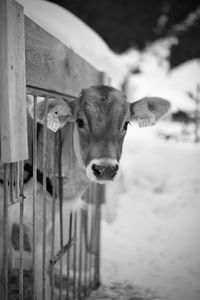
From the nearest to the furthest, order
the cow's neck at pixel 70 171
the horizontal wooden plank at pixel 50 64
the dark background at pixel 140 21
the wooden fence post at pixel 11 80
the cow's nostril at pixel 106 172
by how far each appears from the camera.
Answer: the wooden fence post at pixel 11 80, the horizontal wooden plank at pixel 50 64, the cow's nostril at pixel 106 172, the cow's neck at pixel 70 171, the dark background at pixel 140 21

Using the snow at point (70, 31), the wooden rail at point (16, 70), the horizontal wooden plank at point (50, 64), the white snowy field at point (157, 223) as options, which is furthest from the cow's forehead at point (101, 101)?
the white snowy field at point (157, 223)

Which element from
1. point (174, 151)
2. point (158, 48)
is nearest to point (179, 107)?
point (174, 151)

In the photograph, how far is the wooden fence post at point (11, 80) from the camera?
151 cm

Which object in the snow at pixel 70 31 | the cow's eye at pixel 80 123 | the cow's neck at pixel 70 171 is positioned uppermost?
the snow at pixel 70 31

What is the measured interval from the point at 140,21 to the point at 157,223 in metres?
8.40

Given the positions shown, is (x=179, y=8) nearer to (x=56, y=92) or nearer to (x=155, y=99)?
(x=155, y=99)

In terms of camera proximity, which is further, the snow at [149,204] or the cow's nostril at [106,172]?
the snow at [149,204]

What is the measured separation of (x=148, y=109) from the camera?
9.61 ft

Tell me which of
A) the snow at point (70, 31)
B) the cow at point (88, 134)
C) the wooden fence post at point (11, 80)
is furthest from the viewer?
the snow at point (70, 31)

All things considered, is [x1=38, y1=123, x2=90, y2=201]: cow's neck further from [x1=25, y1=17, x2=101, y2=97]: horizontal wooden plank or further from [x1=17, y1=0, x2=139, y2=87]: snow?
[x1=17, y1=0, x2=139, y2=87]: snow

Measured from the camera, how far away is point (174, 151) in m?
6.73

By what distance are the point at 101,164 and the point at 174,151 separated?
4.81m

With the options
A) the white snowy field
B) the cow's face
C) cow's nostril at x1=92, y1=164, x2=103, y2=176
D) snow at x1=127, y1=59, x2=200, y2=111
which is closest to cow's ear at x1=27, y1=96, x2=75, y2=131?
the cow's face

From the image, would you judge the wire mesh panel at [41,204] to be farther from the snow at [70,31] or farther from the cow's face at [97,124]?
the snow at [70,31]
